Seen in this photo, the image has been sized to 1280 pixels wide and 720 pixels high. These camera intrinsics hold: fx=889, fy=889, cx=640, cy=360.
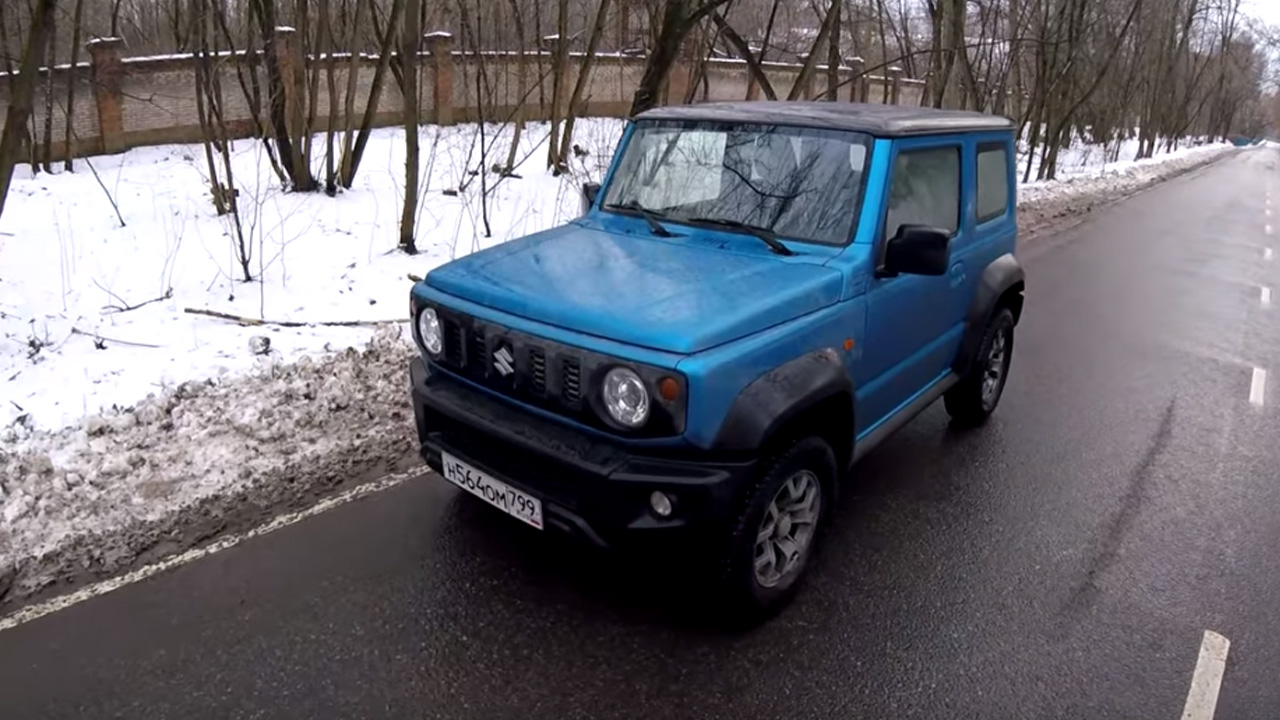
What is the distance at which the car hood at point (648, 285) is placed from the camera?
3.16 meters

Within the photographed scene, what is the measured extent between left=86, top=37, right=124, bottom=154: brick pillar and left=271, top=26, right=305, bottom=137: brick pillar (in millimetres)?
8472

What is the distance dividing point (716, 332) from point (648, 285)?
468 mm

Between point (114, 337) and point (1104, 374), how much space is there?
24.9 ft

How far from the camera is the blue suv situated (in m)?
3.13

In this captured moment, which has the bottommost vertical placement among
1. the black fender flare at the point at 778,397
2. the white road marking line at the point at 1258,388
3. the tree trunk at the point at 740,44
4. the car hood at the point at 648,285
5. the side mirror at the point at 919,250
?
the white road marking line at the point at 1258,388

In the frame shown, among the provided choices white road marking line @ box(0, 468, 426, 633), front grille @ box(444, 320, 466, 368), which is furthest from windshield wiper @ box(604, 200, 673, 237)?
white road marking line @ box(0, 468, 426, 633)

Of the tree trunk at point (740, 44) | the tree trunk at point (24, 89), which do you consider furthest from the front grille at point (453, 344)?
the tree trunk at point (740, 44)

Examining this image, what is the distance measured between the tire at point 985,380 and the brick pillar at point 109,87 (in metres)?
19.0

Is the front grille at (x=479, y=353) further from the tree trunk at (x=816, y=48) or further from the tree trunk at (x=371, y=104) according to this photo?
the tree trunk at (x=816, y=48)

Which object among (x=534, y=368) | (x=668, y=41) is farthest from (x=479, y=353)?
(x=668, y=41)

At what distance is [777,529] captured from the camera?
3586mm

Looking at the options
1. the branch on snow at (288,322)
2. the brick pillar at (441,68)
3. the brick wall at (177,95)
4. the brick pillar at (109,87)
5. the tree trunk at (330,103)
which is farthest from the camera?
the brick pillar at (441,68)

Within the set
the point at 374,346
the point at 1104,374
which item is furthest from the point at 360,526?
the point at 1104,374

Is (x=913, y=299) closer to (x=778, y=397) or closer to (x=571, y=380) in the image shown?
(x=778, y=397)
